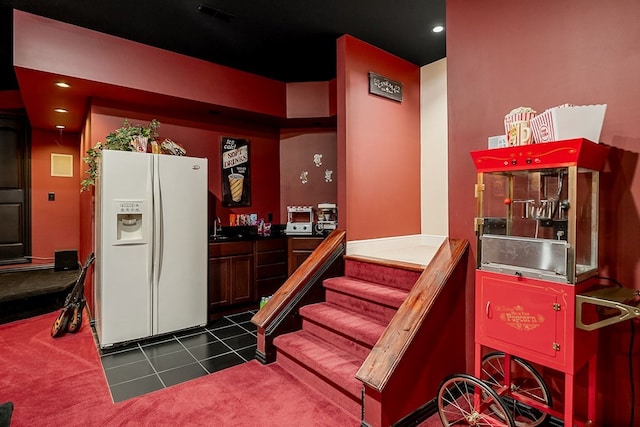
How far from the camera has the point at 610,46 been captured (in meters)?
1.94

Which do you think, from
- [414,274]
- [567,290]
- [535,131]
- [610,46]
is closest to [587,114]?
[535,131]

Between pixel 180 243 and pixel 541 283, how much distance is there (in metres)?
3.32

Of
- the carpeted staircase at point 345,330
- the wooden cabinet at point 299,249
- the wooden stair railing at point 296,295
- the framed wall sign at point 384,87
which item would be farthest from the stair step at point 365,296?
the framed wall sign at point 384,87

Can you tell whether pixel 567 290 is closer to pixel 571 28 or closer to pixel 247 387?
pixel 571 28

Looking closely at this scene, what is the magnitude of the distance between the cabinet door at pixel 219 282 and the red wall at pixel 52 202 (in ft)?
11.8

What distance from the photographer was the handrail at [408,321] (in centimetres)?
204

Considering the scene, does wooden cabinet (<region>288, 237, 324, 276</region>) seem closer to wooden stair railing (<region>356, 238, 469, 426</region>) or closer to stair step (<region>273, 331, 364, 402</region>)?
stair step (<region>273, 331, 364, 402</region>)

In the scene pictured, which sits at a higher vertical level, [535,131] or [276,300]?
[535,131]

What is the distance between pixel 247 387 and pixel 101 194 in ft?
7.47

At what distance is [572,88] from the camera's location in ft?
6.85

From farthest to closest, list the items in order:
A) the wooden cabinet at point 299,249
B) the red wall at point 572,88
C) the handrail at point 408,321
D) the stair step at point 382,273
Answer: the wooden cabinet at point 299,249
the stair step at point 382,273
the handrail at point 408,321
the red wall at point 572,88

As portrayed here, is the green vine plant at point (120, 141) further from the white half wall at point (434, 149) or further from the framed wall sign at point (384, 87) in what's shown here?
the white half wall at point (434, 149)

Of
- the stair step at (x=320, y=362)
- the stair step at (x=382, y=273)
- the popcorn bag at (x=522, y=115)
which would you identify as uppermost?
the popcorn bag at (x=522, y=115)

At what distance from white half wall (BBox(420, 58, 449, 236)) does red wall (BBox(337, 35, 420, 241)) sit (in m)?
0.08
